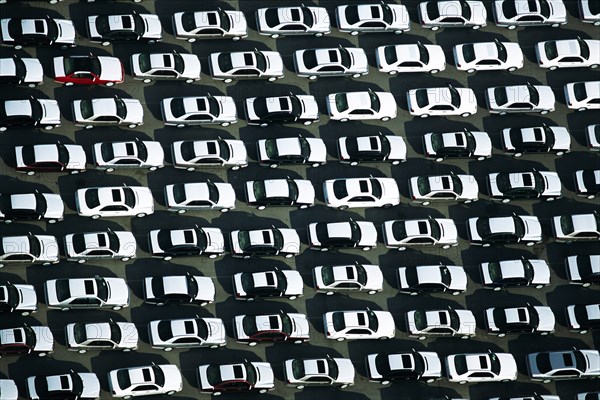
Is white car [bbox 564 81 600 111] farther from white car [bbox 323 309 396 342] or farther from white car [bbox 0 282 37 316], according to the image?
white car [bbox 0 282 37 316]

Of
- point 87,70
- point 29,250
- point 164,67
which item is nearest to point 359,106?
point 164,67

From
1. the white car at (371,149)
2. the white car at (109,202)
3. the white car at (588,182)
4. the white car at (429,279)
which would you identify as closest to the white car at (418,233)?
the white car at (429,279)

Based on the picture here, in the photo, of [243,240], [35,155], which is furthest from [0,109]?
[243,240]

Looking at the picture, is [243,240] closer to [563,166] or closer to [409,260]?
[409,260]

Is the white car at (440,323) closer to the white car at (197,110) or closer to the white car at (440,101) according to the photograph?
the white car at (440,101)

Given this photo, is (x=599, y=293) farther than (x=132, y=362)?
Yes

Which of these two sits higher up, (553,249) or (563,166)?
(563,166)

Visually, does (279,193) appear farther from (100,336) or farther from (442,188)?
(100,336)
